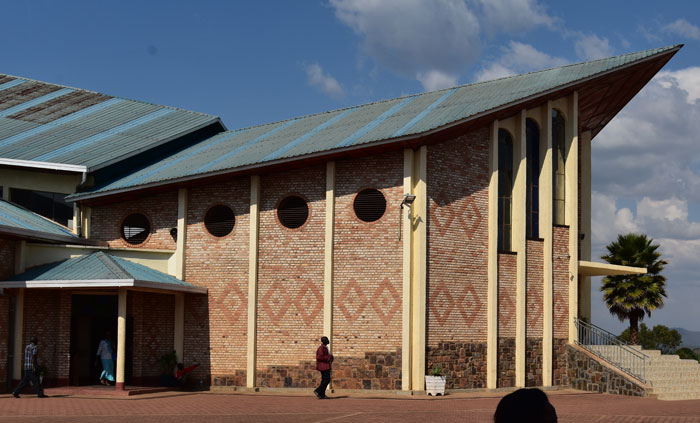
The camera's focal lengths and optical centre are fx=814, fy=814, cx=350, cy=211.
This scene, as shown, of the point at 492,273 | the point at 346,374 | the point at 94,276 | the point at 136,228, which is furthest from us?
the point at 136,228

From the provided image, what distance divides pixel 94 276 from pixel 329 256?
20.6ft

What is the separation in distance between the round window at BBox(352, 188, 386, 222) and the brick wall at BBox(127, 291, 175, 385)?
641 cm

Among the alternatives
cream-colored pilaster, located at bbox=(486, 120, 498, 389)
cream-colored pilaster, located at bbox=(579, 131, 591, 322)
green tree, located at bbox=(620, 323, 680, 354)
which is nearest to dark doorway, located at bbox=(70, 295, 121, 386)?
cream-colored pilaster, located at bbox=(486, 120, 498, 389)

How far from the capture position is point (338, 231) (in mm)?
22766

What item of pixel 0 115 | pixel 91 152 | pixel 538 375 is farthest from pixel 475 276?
pixel 0 115

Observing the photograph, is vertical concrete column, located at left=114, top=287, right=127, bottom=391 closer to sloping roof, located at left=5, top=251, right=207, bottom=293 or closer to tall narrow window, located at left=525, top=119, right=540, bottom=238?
sloping roof, located at left=5, top=251, right=207, bottom=293

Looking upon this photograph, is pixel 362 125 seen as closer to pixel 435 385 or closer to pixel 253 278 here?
pixel 253 278

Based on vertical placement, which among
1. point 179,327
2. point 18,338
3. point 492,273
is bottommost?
point 18,338

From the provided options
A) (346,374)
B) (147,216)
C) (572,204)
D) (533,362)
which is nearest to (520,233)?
(572,204)

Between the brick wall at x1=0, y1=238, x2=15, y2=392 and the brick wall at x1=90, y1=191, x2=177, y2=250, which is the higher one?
the brick wall at x1=90, y1=191, x2=177, y2=250

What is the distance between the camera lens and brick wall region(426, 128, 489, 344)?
880 inches

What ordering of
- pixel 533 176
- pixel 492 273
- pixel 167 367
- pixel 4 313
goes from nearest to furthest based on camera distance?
pixel 4 313 < pixel 492 273 < pixel 167 367 < pixel 533 176

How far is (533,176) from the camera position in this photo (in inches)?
1018

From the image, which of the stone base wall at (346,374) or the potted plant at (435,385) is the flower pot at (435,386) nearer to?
the potted plant at (435,385)
